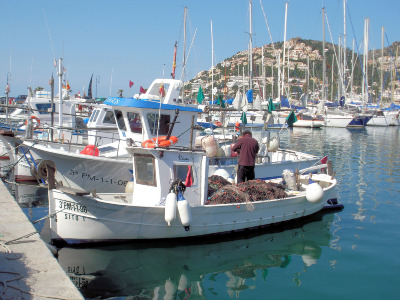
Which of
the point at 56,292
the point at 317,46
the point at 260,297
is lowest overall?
the point at 260,297

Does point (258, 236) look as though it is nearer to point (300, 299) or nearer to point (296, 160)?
point (300, 299)

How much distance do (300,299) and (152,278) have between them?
2.75 m

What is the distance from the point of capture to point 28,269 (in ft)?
21.1

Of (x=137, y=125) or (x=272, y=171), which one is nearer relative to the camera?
(x=137, y=125)

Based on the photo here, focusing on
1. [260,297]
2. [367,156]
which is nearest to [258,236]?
[260,297]

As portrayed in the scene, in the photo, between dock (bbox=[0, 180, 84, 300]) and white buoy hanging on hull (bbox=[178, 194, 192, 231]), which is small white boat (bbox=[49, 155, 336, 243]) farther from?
dock (bbox=[0, 180, 84, 300])

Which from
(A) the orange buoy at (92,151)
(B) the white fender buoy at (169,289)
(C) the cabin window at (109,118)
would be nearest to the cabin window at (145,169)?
(B) the white fender buoy at (169,289)

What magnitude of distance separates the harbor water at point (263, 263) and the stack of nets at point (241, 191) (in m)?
0.99

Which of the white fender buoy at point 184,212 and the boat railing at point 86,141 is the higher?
the boat railing at point 86,141

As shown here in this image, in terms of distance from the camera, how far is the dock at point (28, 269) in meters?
5.70

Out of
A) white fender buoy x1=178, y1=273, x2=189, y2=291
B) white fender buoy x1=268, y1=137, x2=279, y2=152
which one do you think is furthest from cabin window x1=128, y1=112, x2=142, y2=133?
white fender buoy x1=178, y1=273, x2=189, y2=291

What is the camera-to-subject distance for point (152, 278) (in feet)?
27.6

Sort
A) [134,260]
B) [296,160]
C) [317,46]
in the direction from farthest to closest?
1. [317,46]
2. [296,160]
3. [134,260]

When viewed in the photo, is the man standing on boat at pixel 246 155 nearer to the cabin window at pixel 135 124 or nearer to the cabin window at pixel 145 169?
the cabin window at pixel 145 169
